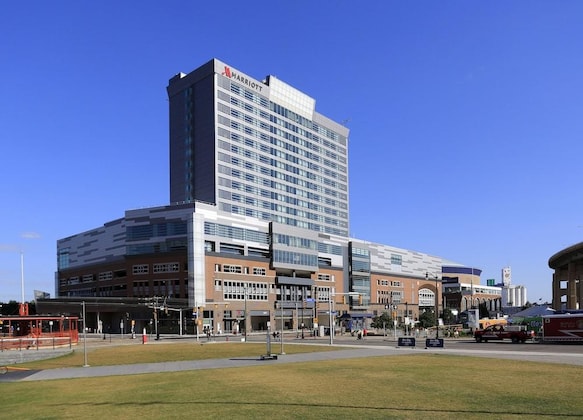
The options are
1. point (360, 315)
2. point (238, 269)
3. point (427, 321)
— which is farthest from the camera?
point (360, 315)

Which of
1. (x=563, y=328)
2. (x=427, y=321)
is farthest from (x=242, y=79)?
(x=563, y=328)

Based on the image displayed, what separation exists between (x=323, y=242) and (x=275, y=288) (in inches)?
1117

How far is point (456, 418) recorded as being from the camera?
53.6 ft

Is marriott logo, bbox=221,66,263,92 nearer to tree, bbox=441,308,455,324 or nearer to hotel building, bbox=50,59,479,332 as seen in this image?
hotel building, bbox=50,59,479,332

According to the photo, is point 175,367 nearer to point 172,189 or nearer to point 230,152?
point 230,152

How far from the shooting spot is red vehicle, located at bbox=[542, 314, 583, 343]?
61.6m

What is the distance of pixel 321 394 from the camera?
71.6 feet

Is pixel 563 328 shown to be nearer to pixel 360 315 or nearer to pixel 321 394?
pixel 321 394

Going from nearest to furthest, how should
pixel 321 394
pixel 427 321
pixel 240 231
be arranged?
pixel 321 394, pixel 240 231, pixel 427 321

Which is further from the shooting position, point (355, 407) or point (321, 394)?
point (321, 394)

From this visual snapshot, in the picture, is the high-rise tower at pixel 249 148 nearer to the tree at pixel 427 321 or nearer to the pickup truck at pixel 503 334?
the tree at pixel 427 321

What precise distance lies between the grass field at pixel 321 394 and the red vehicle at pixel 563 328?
3265cm

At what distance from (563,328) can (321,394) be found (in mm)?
50264

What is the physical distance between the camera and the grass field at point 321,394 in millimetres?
17781
